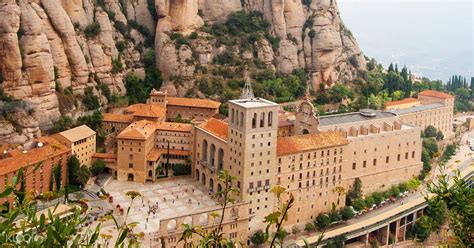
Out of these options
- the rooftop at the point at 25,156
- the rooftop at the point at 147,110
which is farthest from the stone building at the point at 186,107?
the rooftop at the point at 25,156

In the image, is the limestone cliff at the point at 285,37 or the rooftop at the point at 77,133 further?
the limestone cliff at the point at 285,37

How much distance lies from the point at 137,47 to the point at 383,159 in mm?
37039

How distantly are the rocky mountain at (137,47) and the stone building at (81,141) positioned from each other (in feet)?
10.9

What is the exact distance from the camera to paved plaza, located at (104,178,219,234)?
44.5 m

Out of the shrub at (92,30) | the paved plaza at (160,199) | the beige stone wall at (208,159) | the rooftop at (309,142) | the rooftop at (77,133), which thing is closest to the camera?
the paved plaza at (160,199)

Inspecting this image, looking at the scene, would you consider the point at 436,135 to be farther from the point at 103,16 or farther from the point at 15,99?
the point at 15,99

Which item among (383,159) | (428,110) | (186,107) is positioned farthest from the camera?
(428,110)

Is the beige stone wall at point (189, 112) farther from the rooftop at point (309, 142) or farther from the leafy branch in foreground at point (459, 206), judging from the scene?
the leafy branch in foreground at point (459, 206)

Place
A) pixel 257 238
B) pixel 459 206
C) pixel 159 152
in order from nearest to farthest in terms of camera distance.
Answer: pixel 459 206
pixel 257 238
pixel 159 152

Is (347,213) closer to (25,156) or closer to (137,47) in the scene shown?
(25,156)

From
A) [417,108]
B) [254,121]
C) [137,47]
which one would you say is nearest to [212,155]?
[254,121]

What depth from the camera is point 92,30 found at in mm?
67625

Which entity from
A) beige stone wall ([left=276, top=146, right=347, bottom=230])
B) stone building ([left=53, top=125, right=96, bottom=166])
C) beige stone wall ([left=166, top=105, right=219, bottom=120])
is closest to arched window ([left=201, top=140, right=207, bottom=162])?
beige stone wall ([left=276, top=146, right=347, bottom=230])

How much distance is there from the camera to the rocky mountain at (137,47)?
2089 inches
